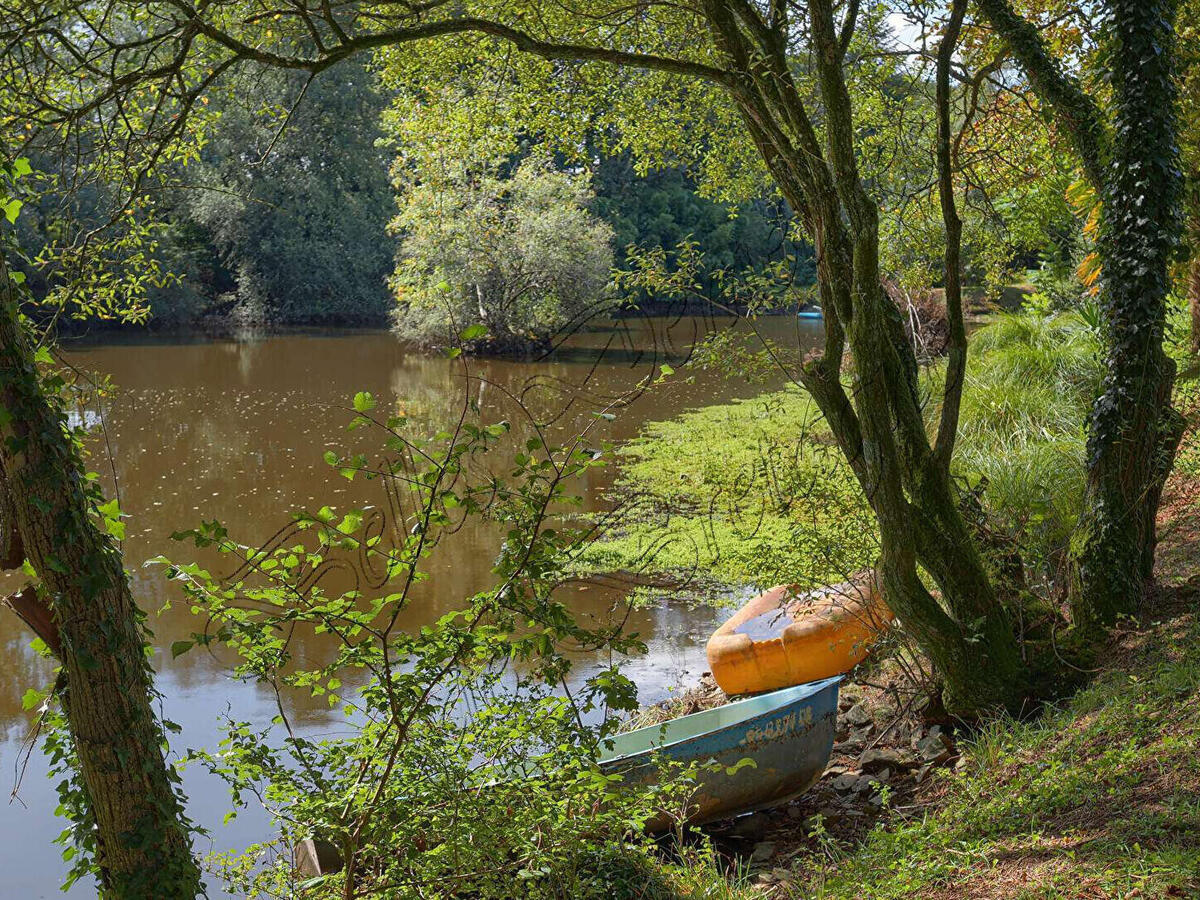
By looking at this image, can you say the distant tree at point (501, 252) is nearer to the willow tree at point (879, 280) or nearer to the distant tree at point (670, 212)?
the distant tree at point (670, 212)

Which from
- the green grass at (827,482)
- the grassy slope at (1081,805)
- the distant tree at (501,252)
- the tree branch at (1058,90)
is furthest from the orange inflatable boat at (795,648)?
the distant tree at (501,252)

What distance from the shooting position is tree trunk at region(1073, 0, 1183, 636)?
5.48m

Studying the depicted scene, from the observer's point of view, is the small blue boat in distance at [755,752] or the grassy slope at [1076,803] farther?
the small blue boat in distance at [755,752]

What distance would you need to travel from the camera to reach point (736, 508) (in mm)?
11000

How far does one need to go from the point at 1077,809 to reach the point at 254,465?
12.5 metres

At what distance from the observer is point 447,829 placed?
3.51 meters

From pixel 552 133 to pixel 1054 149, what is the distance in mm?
3230

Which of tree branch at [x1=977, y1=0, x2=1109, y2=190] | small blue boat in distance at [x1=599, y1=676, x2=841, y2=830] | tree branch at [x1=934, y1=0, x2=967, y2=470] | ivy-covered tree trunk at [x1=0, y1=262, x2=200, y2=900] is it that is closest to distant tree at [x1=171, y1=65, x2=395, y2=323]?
tree branch at [x1=977, y1=0, x2=1109, y2=190]

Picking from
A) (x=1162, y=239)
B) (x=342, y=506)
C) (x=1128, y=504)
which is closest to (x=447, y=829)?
(x=1128, y=504)

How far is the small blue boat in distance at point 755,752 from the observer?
512cm

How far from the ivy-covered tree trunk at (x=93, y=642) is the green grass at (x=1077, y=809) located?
7.43ft

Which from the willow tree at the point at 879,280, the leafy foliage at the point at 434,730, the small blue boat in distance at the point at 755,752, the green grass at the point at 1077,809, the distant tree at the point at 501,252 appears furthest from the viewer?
the distant tree at the point at 501,252

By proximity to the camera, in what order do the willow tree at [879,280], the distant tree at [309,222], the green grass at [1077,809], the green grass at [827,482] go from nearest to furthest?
the green grass at [1077,809] → the willow tree at [879,280] → the green grass at [827,482] → the distant tree at [309,222]

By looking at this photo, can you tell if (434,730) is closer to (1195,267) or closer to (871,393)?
(871,393)
